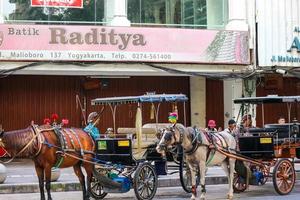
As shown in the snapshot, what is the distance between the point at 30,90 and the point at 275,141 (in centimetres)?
1196

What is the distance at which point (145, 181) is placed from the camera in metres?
11.8

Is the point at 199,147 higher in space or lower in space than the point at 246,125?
lower

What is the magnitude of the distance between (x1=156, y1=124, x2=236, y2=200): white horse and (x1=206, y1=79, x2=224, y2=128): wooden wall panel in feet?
42.0

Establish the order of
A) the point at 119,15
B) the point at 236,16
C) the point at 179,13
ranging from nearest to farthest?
the point at 119,15, the point at 236,16, the point at 179,13

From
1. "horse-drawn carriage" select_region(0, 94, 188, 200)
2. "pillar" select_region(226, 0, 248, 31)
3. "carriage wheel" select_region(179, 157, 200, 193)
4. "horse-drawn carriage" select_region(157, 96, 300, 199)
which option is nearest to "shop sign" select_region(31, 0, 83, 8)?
"pillar" select_region(226, 0, 248, 31)

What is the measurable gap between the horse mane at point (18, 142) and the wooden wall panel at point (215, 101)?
1532cm

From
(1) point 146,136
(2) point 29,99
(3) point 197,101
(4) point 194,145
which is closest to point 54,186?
(1) point 146,136

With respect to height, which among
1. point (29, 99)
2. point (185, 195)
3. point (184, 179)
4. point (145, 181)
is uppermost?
point (29, 99)

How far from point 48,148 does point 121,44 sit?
9.78 metres

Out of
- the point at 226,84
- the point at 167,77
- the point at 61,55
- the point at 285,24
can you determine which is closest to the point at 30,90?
the point at 61,55

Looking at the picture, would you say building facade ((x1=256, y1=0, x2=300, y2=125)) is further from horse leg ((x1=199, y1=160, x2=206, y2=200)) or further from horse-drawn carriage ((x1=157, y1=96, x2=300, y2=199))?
horse leg ((x1=199, y1=160, x2=206, y2=200))

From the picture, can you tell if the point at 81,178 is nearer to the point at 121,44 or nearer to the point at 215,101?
the point at 121,44

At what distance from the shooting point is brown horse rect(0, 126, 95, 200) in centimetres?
1040

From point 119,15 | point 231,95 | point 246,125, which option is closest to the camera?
point 246,125
